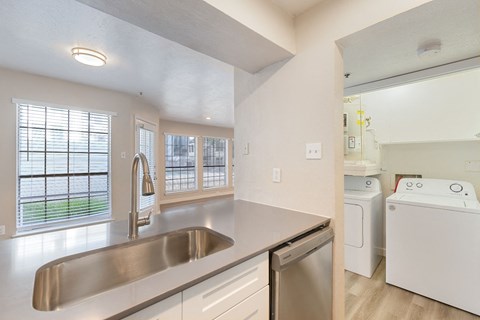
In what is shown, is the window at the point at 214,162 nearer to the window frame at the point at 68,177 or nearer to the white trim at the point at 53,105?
the window frame at the point at 68,177

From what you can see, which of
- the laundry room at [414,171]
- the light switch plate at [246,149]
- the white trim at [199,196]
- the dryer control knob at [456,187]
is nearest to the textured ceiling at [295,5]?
the laundry room at [414,171]

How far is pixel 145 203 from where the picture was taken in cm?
454

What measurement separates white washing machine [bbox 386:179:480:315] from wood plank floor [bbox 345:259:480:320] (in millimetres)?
71

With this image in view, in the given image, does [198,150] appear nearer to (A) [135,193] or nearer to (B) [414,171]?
(B) [414,171]

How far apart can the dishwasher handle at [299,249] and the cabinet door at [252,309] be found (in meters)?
0.14

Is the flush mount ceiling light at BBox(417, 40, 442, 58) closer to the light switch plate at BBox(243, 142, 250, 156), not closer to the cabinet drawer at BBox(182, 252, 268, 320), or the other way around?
the light switch plate at BBox(243, 142, 250, 156)

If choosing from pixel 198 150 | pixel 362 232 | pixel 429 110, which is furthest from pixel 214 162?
pixel 429 110

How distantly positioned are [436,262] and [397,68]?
6.02 ft

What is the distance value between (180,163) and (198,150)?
0.73 m

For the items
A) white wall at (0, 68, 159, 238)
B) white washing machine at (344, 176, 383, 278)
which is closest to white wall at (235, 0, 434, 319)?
white washing machine at (344, 176, 383, 278)

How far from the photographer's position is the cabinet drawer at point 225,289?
0.73m

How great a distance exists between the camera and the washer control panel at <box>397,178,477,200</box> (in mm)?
2115

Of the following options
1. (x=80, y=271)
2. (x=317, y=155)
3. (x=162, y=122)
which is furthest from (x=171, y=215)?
(x=162, y=122)

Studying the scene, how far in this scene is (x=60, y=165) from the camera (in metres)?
3.23
